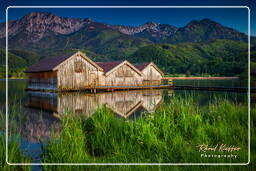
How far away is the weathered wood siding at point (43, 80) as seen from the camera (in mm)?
28812

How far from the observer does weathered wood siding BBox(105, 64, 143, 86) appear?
33656 mm

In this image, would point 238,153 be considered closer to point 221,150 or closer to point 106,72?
point 221,150

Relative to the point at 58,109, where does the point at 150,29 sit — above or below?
above

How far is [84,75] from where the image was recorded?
30.6 m

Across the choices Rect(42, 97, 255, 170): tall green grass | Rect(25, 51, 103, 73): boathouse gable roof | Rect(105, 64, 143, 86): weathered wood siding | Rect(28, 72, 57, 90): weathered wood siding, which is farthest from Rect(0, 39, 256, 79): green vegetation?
Rect(105, 64, 143, 86): weathered wood siding

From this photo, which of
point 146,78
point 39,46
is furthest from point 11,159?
point 146,78

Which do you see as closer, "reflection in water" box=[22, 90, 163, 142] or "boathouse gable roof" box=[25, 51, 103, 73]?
"reflection in water" box=[22, 90, 163, 142]

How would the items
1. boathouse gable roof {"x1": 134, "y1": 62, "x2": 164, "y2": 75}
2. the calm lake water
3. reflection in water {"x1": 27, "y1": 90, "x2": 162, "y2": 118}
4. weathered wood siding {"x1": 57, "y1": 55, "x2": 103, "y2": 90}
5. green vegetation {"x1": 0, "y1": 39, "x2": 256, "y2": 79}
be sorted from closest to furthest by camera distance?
green vegetation {"x1": 0, "y1": 39, "x2": 256, "y2": 79} → the calm lake water → reflection in water {"x1": 27, "y1": 90, "x2": 162, "y2": 118} → weathered wood siding {"x1": 57, "y1": 55, "x2": 103, "y2": 90} → boathouse gable roof {"x1": 134, "y1": 62, "x2": 164, "y2": 75}

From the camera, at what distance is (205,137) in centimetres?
419

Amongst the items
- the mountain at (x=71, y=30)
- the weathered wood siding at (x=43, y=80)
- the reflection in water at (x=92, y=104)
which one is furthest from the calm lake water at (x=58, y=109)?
the weathered wood siding at (x=43, y=80)

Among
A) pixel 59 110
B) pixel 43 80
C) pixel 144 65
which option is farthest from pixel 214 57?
pixel 144 65

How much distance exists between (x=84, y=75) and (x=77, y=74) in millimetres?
1034

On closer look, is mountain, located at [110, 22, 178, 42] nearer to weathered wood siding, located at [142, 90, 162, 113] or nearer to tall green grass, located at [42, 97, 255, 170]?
tall green grass, located at [42, 97, 255, 170]

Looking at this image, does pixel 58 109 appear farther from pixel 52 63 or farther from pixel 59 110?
pixel 52 63
